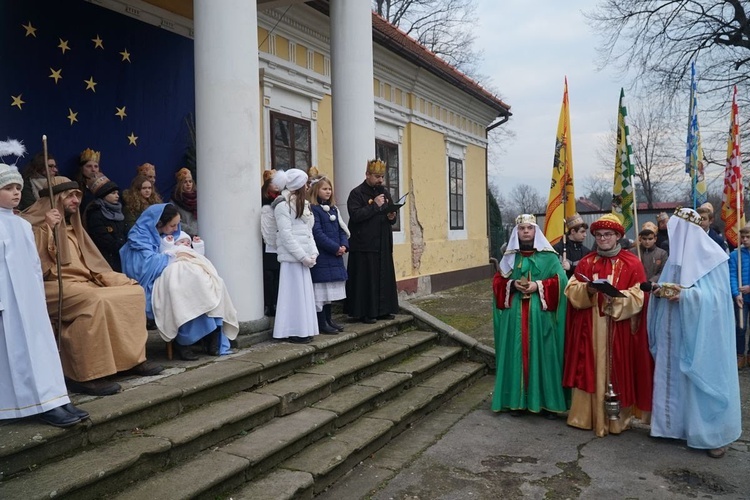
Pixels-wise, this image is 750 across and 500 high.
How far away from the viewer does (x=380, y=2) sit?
88.6 ft

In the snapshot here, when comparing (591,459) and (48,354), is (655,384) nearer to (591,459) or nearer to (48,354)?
(591,459)

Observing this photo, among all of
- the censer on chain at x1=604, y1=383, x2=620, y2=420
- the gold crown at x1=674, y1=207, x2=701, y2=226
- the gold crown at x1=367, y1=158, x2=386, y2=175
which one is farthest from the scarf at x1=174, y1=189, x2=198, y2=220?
the gold crown at x1=674, y1=207, x2=701, y2=226

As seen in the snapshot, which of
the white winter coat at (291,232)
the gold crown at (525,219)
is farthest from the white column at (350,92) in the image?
the gold crown at (525,219)

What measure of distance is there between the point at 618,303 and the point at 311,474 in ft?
9.60

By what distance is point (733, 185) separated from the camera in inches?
276

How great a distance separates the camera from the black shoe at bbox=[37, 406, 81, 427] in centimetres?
347

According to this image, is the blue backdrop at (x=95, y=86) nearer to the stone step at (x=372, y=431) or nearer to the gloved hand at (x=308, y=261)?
the gloved hand at (x=308, y=261)

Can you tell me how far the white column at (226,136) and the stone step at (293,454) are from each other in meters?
1.56

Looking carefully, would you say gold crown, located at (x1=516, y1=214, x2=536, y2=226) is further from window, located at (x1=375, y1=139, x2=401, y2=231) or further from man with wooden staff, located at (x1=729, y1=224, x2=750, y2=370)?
window, located at (x1=375, y1=139, x2=401, y2=231)

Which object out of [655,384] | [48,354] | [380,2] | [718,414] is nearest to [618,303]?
[655,384]

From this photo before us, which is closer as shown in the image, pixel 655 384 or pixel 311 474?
pixel 311 474

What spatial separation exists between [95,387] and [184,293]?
110 centimetres

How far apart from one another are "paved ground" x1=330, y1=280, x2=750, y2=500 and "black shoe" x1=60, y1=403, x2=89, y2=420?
164 cm

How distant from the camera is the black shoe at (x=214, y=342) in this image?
5.31m
